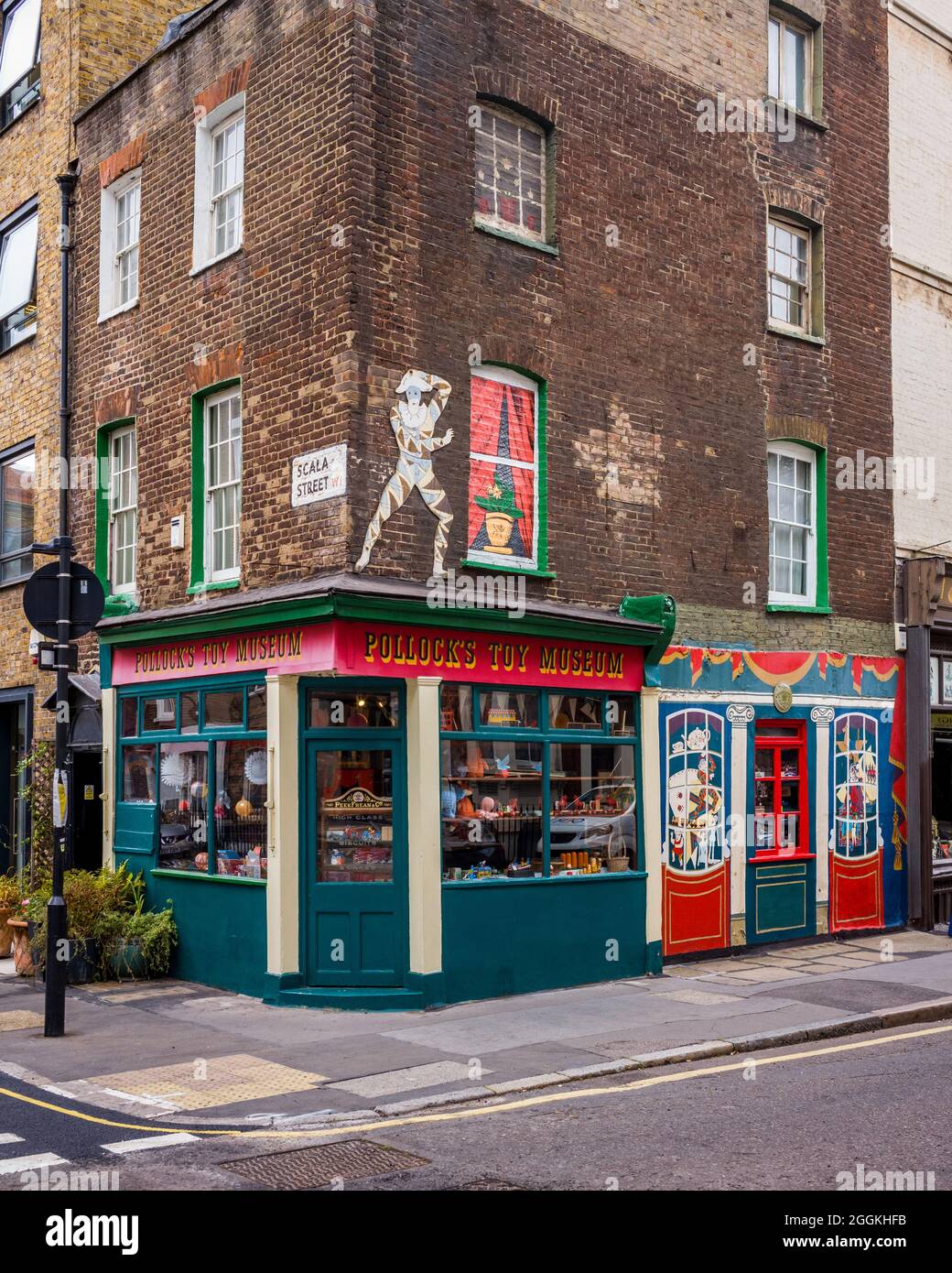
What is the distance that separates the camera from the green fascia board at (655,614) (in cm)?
1429

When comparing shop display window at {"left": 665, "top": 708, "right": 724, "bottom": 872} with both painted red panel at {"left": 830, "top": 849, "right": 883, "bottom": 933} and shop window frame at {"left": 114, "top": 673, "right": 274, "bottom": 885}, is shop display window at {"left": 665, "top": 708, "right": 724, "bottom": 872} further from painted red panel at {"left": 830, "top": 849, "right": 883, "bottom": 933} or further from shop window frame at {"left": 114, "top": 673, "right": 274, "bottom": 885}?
A: shop window frame at {"left": 114, "top": 673, "right": 274, "bottom": 885}

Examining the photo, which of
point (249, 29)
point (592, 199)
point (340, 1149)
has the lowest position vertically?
point (340, 1149)

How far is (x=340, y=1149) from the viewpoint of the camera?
25.3ft

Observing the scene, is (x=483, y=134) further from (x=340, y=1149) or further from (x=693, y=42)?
(x=340, y=1149)

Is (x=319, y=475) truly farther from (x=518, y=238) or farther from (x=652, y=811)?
(x=652, y=811)

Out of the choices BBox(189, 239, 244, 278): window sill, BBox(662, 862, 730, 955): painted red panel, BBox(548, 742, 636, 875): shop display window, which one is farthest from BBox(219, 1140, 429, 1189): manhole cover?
BBox(189, 239, 244, 278): window sill

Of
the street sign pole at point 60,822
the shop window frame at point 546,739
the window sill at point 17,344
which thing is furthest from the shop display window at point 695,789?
the window sill at point 17,344

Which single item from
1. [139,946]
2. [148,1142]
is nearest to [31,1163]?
[148,1142]

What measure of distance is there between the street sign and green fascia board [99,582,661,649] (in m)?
1.42

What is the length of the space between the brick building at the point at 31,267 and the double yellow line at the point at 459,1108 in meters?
8.39

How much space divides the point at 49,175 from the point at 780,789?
12511 mm

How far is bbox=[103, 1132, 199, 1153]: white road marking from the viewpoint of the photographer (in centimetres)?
778

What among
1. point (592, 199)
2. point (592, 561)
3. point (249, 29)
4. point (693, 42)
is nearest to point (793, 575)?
point (592, 561)

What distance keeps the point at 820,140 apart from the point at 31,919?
13.5 metres
